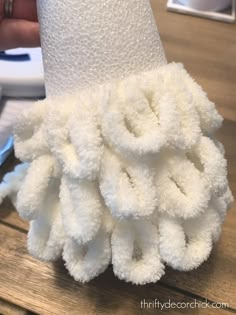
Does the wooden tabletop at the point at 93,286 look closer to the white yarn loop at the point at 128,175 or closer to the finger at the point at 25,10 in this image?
the white yarn loop at the point at 128,175

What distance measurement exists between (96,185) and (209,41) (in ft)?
1.19

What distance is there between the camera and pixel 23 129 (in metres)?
0.36

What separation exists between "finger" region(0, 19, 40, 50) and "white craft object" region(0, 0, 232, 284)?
10 centimetres

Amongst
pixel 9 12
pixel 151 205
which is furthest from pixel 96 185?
pixel 9 12

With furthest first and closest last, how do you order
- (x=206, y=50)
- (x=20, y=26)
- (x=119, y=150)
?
(x=206, y=50) < (x=20, y=26) < (x=119, y=150)

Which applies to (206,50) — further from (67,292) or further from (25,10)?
(67,292)

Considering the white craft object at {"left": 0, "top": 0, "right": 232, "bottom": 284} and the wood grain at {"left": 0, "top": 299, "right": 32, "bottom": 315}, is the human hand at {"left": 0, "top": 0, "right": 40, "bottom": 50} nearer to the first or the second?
the white craft object at {"left": 0, "top": 0, "right": 232, "bottom": 284}

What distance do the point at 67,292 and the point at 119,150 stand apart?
0.41 ft

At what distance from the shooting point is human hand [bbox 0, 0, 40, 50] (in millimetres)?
444

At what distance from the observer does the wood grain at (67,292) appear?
375 mm

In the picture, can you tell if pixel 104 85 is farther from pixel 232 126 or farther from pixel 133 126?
pixel 232 126

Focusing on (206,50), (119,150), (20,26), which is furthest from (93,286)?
(206,50)

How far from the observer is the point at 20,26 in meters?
0.44

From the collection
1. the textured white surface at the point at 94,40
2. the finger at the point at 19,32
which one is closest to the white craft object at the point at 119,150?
the textured white surface at the point at 94,40
